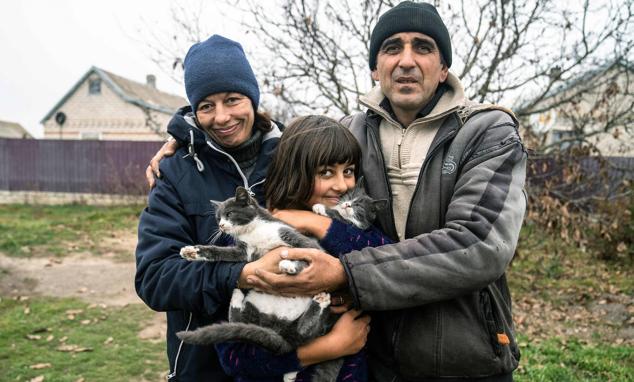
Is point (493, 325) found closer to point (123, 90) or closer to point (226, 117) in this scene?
point (226, 117)

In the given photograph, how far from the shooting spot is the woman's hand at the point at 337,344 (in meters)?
2.40

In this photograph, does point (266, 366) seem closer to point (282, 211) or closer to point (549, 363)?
point (282, 211)

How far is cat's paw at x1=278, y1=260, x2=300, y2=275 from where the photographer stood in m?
2.33

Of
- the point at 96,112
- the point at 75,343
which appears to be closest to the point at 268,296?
the point at 75,343

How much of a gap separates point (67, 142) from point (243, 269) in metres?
22.5

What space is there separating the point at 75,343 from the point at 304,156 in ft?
19.1

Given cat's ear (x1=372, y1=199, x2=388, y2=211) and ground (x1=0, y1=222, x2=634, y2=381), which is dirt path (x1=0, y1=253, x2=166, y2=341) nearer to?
ground (x1=0, y1=222, x2=634, y2=381)

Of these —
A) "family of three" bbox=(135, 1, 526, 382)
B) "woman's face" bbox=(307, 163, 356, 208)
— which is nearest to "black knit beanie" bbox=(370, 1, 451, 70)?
"family of three" bbox=(135, 1, 526, 382)

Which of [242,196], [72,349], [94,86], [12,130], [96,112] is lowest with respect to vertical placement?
[72,349]

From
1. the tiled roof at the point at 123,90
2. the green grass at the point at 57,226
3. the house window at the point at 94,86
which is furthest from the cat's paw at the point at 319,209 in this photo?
the house window at the point at 94,86

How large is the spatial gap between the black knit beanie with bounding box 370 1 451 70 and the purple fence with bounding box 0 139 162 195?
19627 millimetres

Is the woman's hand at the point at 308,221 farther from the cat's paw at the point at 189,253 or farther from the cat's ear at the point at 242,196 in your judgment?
the cat's paw at the point at 189,253

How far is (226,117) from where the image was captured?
2.80m

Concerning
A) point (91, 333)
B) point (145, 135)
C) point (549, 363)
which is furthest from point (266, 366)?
point (145, 135)
